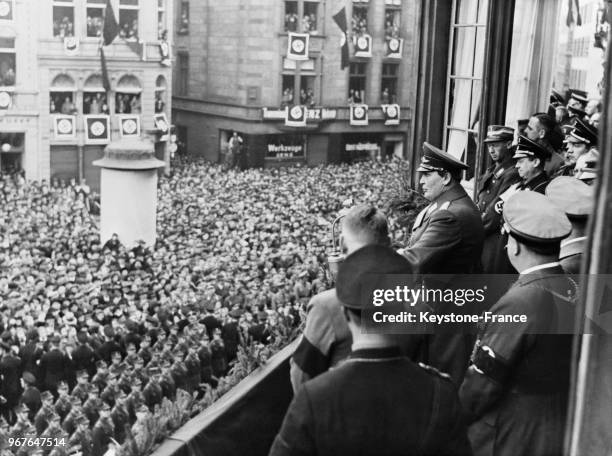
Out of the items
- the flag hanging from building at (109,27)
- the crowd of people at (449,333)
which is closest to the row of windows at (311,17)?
the flag hanging from building at (109,27)

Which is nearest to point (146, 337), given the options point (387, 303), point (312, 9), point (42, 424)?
point (42, 424)

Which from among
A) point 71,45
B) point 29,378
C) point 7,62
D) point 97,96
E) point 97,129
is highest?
point 71,45

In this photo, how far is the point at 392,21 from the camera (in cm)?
2352

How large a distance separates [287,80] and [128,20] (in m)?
4.77

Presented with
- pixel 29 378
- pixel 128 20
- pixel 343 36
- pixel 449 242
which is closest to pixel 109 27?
pixel 128 20

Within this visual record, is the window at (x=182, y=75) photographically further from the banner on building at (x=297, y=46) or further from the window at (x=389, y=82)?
the window at (x=389, y=82)

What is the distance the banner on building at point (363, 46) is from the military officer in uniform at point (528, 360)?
2200cm

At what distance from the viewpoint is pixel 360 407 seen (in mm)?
1897

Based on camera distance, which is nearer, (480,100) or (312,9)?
(480,100)

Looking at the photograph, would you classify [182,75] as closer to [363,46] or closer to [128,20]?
[128,20]

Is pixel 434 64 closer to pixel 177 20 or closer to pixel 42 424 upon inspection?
pixel 42 424

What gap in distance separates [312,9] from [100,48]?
609 centimetres

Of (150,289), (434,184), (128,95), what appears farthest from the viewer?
(128,95)

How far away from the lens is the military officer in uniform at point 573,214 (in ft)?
10.2
